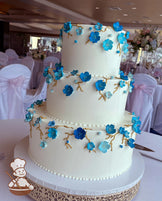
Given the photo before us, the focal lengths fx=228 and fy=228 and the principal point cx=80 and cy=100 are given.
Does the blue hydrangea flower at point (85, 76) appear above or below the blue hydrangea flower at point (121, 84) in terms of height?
above

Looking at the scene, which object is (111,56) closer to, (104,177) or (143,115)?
(104,177)

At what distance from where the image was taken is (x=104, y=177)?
989 millimetres

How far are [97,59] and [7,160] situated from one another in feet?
2.28

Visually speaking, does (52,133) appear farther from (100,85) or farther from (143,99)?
(143,99)

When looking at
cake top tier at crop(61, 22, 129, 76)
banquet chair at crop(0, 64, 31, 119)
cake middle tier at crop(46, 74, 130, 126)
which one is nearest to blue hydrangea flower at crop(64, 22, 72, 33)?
cake top tier at crop(61, 22, 129, 76)

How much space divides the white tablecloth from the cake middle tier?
362 millimetres

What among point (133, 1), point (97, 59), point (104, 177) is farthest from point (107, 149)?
point (133, 1)

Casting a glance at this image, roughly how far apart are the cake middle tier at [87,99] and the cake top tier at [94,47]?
7 centimetres

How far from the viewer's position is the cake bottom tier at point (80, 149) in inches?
37.5

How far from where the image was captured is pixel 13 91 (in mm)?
3084

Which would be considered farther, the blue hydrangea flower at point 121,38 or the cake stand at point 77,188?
the blue hydrangea flower at point 121,38

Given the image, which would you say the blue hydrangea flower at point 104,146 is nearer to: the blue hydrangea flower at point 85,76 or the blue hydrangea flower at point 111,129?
the blue hydrangea flower at point 111,129

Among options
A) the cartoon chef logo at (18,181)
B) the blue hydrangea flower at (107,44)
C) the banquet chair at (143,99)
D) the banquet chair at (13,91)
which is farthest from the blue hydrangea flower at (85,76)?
the banquet chair at (143,99)

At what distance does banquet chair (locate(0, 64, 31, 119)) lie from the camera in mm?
2962
